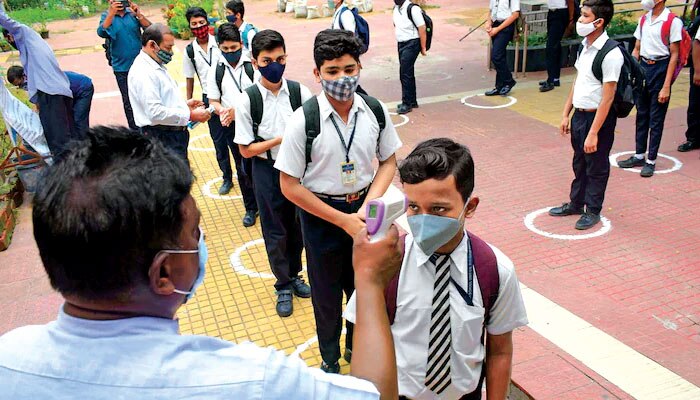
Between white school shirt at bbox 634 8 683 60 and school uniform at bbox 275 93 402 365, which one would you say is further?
white school shirt at bbox 634 8 683 60

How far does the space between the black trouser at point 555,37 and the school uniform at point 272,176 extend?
6.92m

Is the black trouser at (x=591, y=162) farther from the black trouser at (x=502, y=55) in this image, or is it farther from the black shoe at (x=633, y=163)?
the black trouser at (x=502, y=55)

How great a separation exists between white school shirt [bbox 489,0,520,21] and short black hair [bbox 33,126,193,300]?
9.85 meters

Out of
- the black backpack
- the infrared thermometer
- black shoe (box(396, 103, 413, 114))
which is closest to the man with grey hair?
the black backpack

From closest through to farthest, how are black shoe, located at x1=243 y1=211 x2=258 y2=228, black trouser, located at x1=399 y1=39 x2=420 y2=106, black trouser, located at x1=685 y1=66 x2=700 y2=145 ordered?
black shoe, located at x1=243 y1=211 x2=258 y2=228 → black trouser, located at x1=685 y1=66 x2=700 y2=145 → black trouser, located at x1=399 y1=39 x2=420 y2=106

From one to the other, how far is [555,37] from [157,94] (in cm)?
721

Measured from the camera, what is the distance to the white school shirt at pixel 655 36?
641 centimetres

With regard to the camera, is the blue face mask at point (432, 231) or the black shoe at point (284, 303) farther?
the black shoe at point (284, 303)

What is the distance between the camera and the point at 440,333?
2275 mm

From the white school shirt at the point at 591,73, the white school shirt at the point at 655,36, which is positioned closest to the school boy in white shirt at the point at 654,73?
the white school shirt at the point at 655,36

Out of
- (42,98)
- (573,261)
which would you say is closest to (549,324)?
(573,261)

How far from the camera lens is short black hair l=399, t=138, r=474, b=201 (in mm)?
2330

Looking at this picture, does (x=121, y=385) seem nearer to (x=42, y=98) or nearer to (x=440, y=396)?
(x=440, y=396)

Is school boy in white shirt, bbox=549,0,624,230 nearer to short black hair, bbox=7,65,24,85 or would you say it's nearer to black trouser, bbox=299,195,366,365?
black trouser, bbox=299,195,366,365
